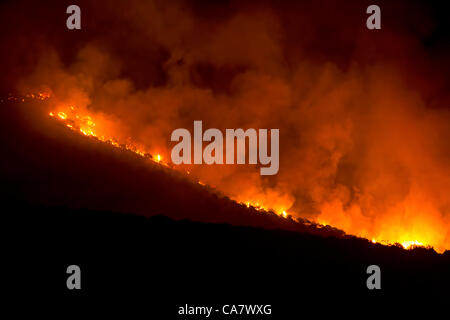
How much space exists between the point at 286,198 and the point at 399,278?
14.8 meters

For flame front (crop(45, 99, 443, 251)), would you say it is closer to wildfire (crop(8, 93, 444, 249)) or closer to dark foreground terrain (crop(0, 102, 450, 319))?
wildfire (crop(8, 93, 444, 249))

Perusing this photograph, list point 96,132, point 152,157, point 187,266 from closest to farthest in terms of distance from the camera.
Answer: point 187,266 → point 152,157 → point 96,132

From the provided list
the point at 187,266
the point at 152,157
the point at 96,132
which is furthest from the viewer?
the point at 96,132

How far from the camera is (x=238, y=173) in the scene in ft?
83.7

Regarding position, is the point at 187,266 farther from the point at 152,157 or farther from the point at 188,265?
the point at 152,157

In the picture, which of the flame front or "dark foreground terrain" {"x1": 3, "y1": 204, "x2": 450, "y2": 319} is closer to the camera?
"dark foreground terrain" {"x1": 3, "y1": 204, "x2": 450, "y2": 319}

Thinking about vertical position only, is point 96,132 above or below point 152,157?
above

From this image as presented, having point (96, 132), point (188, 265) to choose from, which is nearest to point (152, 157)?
point (96, 132)

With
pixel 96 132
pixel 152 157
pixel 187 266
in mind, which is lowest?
pixel 187 266

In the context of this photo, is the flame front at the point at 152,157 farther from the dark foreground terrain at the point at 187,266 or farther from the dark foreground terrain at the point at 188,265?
the dark foreground terrain at the point at 187,266

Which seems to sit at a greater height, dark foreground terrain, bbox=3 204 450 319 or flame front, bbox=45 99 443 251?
flame front, bbox=45 99 443 251

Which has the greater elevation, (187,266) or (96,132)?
(96,132)

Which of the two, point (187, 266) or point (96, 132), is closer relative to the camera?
point (187, 266)

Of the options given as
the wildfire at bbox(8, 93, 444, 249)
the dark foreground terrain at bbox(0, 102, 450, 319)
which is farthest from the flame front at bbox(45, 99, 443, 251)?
the dark foreground terrain at bbox(0, 102, 450, 319)
